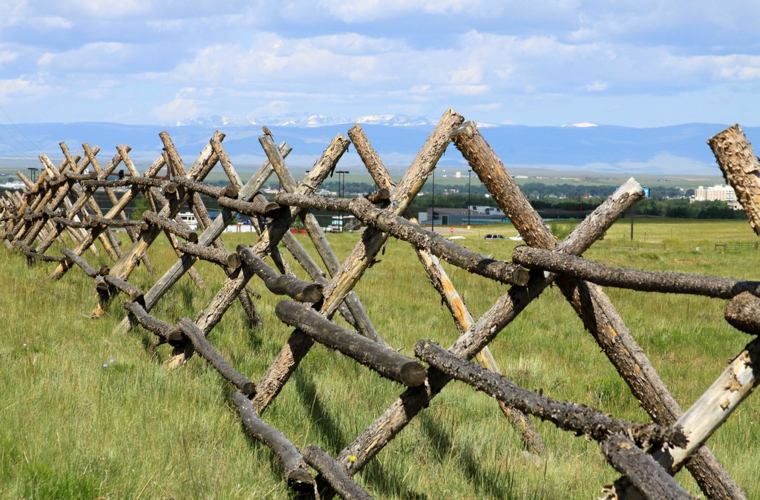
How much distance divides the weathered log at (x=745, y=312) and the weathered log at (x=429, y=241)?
1166 mm

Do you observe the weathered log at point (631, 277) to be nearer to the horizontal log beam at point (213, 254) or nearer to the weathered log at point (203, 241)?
the horizontal log beam at point (213, 254)

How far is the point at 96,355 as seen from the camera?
8.10m

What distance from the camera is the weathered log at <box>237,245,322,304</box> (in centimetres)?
613

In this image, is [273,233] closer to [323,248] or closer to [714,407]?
[323,248]

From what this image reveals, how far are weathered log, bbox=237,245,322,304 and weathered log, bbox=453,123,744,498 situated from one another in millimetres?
1612

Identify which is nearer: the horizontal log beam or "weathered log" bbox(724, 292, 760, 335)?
"weathered log" bbox(724, 292, 760, 335)

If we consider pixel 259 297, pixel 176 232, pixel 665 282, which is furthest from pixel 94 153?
pixel 665 282

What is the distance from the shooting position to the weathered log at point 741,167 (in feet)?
11.4

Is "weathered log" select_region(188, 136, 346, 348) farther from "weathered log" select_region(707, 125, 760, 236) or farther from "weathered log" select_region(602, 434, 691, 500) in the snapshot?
"weathered log" select_region(602, 434, 691, 500)

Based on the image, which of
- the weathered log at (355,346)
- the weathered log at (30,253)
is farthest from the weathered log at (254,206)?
the weathered log at (30,253)

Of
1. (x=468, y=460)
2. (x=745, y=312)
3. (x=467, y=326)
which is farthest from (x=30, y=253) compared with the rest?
(x=745, y=312)

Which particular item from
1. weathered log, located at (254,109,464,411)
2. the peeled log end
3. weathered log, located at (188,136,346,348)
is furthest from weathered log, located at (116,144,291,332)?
the peeled log end

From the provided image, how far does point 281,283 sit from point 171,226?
11.7 ft

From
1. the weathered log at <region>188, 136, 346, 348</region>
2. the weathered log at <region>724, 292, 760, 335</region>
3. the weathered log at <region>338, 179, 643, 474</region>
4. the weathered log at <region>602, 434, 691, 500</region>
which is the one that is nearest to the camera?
the weathered log at <region>602, 434, 691, 500</region>
